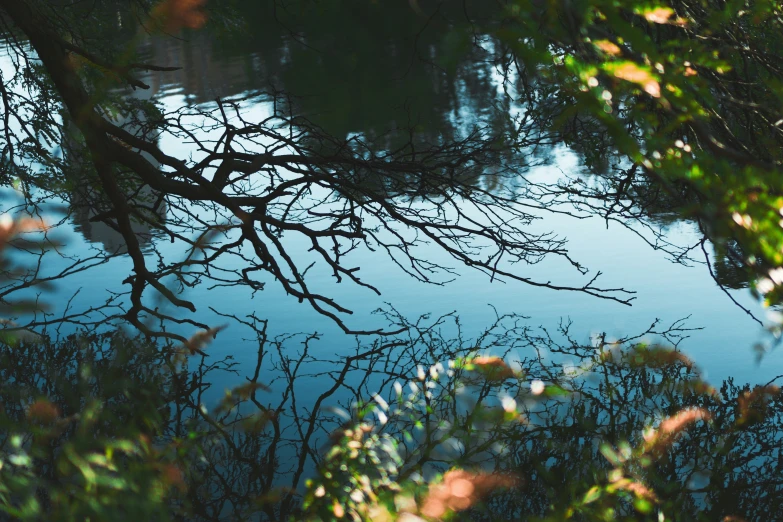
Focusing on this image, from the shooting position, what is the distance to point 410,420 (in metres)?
3.27

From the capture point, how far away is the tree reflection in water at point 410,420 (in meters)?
2.58

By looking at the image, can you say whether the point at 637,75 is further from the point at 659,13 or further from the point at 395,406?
the point at 395,406

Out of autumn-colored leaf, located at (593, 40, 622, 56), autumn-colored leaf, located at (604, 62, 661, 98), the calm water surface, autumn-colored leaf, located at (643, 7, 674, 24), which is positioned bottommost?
autumn-colored leaf, located at (604, 62, 661, 98)

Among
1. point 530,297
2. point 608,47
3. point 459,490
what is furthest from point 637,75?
point 530,297

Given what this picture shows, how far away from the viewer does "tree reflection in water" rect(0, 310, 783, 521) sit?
2.58m

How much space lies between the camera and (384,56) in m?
15.4

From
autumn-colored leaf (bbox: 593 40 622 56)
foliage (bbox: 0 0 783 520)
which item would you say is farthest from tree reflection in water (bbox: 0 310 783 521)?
autumn-colored leaf (bbox: 593 40 622 56)

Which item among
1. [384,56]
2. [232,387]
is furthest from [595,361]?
[384,56]

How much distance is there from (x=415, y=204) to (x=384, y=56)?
9301mm

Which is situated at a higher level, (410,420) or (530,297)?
(530,297)

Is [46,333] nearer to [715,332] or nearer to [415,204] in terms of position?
[415,204]

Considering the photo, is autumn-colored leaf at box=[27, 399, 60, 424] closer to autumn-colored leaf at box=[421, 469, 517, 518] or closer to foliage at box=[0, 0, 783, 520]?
foliage at box=[0, 0, 783, 520]

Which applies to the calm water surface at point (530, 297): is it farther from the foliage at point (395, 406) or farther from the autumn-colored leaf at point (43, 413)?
the autumn-colored leaf at point (43, 413)

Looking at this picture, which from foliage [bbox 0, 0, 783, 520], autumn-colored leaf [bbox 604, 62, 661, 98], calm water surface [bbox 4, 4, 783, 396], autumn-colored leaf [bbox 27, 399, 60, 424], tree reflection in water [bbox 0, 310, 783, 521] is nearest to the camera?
autumn-colored leaf [bbox 604, 62, 661, 98]
